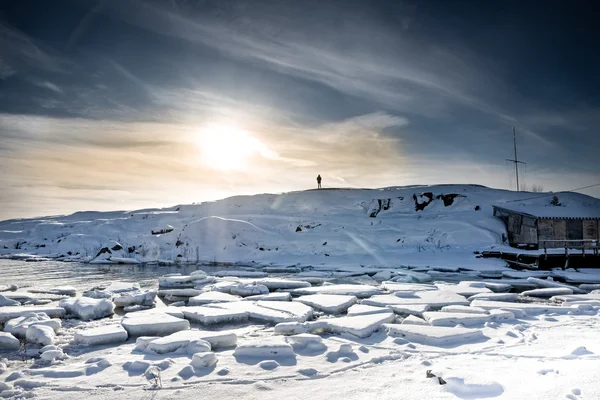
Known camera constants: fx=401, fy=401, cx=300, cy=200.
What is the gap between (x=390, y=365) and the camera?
5523 millimetres

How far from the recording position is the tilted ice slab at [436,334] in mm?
6590

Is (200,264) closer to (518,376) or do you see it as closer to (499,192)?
(518,376)

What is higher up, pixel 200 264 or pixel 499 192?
pixel 499 192

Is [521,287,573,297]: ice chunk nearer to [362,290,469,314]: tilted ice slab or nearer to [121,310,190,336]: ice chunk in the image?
[362,290,469,314]: tilted ice slab

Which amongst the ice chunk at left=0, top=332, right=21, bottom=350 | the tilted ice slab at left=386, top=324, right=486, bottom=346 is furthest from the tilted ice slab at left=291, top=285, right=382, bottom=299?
the ice chunk at left=0, top=332, right=21, bottom=350

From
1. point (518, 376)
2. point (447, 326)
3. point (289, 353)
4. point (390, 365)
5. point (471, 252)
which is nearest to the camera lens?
point (518, 376)

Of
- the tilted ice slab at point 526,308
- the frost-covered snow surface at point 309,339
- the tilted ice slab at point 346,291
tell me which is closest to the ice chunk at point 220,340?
the frost-covered snow surface at point 309,339

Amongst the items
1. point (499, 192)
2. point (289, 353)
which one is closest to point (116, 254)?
point (289, 353)

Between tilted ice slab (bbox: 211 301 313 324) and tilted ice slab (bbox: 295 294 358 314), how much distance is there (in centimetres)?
49

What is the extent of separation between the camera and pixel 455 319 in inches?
313

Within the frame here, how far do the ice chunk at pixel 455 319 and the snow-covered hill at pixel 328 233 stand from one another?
43.9 feet

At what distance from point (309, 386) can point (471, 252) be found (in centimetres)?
2079

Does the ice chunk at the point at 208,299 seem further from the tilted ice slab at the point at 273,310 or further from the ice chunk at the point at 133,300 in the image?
the ice chunk at the point at 133,300

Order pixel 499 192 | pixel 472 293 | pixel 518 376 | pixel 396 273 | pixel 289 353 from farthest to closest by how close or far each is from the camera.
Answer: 1. pixel 499 192
2. pixel 396 273
3. pixel 472 293
4. pixel 289 353
5. pixel 518 376
